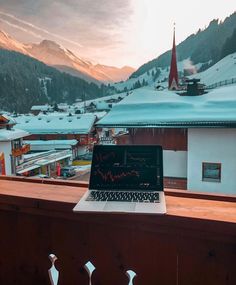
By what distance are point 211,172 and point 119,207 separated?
1596 mm

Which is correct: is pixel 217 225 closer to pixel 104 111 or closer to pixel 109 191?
pixel 109 191

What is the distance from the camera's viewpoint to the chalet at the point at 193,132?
196 centimetres

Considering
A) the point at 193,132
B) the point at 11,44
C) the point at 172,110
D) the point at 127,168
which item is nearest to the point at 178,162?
the point at 193,132

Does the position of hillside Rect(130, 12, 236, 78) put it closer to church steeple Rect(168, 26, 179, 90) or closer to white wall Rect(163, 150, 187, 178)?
church steeple Rect(168, 26, 179, 90)

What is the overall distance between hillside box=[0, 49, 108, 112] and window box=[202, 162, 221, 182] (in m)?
0.99

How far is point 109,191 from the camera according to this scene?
0.77m

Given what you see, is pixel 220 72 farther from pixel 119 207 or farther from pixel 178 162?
pixel 119 207

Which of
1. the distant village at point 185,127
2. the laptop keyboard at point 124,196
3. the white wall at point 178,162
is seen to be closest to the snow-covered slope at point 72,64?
the distant village at point 185,127

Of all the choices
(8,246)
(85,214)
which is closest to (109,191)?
(85,214)

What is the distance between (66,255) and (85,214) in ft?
0.55

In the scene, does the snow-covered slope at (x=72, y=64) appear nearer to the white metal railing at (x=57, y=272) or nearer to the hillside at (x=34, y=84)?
the hillside at (x=34, y=84)

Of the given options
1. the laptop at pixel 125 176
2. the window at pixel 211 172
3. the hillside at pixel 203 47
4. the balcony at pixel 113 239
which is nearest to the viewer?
the balcony at pixel 113 239

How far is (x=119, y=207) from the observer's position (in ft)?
2.26

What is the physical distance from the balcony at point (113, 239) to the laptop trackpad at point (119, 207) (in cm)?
2
